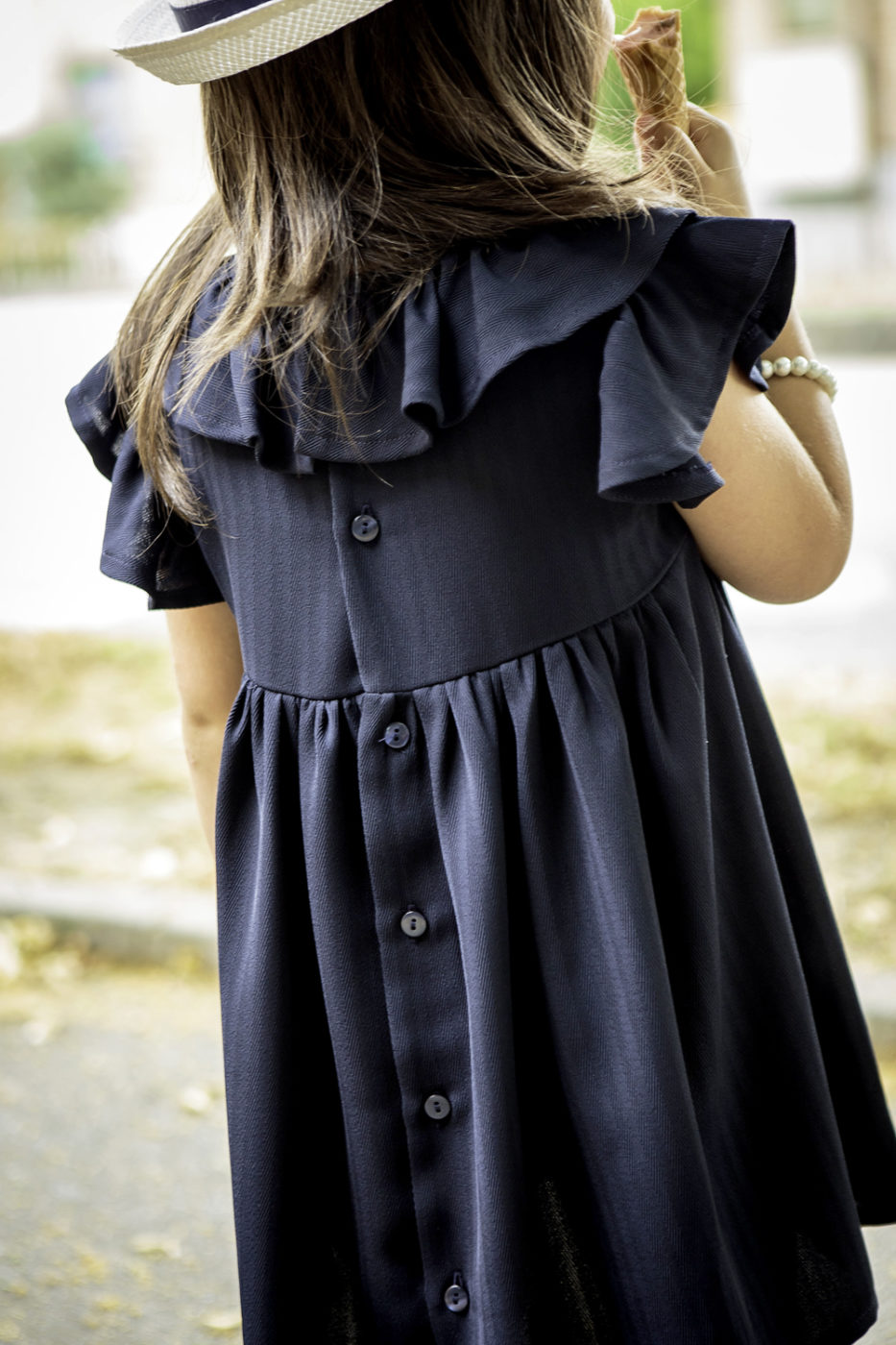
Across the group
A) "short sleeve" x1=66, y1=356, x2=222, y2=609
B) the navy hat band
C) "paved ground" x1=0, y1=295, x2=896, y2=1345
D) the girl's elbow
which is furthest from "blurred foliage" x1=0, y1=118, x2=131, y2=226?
the girl's elbow

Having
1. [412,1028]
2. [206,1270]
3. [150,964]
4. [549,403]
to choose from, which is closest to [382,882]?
[412,1028]

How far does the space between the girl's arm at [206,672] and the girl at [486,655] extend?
0.29 feet

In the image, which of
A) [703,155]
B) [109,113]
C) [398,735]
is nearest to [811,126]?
[109,113]

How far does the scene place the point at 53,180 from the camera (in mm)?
21297

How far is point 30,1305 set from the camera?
7.18ft

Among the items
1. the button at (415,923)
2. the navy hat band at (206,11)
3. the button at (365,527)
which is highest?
the navy hat band at (206,11)

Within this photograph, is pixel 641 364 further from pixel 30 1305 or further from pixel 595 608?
pixel 30 1305

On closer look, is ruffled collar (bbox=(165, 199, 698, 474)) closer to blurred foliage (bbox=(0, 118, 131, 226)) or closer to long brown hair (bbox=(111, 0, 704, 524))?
long brown hair (bbox=(111, 0, 704, 524))

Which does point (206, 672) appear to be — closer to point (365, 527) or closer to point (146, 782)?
point (365, 527)

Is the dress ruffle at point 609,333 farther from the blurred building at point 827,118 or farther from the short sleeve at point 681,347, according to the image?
the blurred building at point 827,118

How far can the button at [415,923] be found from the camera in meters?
1.22

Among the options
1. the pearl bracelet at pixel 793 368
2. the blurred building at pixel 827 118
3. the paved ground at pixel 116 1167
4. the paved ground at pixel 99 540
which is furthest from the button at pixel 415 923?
the blurred building at pixel 827 118

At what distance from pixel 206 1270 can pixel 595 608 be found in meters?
1.61

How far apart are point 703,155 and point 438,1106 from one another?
3.04 feet
